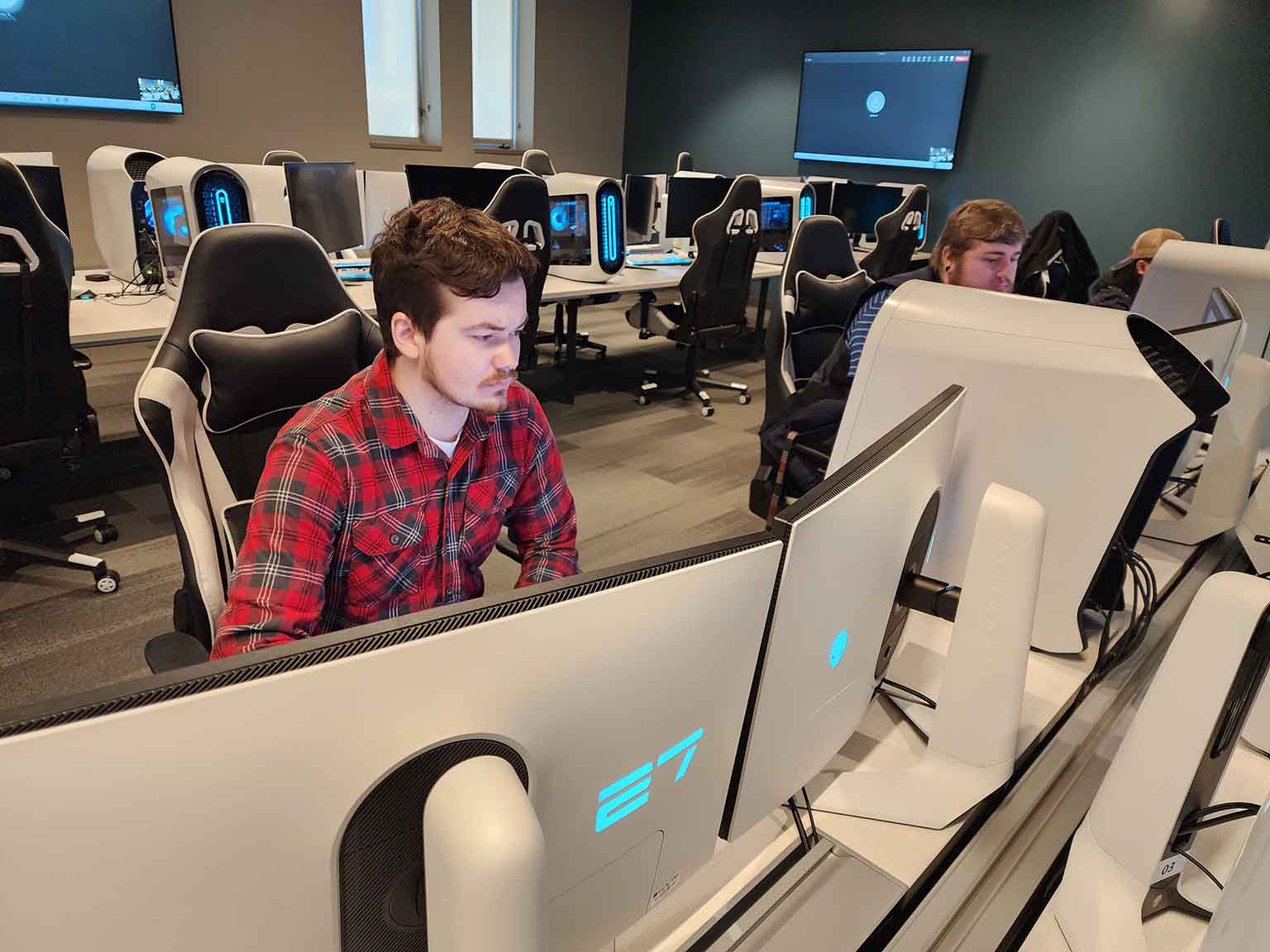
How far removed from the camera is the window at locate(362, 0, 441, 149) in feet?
21.9

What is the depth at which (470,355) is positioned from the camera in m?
1.06

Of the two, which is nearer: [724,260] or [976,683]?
[976,683]

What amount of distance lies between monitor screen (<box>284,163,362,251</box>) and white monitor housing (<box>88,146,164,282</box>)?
57 centimetres

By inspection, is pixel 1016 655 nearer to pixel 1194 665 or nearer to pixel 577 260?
pixel 1194 665

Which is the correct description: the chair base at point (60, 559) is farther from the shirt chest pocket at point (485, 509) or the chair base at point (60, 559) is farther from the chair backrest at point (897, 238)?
the chair backrest at point (897, 238)

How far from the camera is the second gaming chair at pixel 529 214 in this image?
344 cm

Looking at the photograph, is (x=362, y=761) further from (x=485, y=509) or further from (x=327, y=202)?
(x=327, y=202)

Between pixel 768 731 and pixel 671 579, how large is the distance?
240 mm

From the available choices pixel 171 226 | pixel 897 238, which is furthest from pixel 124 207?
pixel 897 238

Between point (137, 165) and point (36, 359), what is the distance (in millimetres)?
1666

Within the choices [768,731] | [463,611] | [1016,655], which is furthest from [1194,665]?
[463,611]

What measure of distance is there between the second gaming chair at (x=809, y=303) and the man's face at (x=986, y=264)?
621 mm

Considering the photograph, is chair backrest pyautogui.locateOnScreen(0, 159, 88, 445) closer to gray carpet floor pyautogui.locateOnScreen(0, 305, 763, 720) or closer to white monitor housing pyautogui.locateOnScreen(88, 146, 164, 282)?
gray carpet floor pyautogui.locateOnScreen(0, 305, 763, 720)

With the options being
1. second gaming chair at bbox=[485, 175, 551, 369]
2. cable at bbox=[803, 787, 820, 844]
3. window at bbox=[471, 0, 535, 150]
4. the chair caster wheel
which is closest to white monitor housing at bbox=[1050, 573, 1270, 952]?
cable at bbox=[803, 787, 820, 844]
